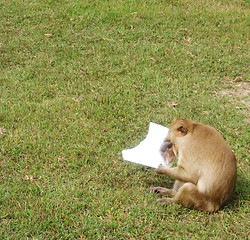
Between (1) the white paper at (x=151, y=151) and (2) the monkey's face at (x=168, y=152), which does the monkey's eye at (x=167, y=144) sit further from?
(1) the white paper at (x=151, y=151)

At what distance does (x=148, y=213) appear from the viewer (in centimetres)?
365

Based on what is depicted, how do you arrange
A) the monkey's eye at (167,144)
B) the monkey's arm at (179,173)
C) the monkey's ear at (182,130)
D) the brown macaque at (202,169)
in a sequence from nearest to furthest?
the brown macaque at (202,169), the monkey's arm at (179,173), the monkey's ear at (182,130), the monkey's eye at (167,144)

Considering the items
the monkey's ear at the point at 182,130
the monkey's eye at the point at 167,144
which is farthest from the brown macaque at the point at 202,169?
the monkey's eye at the point at 167,144

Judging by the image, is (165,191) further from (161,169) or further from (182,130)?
(182,130)

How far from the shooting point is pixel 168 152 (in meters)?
3.94

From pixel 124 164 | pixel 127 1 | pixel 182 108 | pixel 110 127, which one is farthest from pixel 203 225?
pixel 127 1

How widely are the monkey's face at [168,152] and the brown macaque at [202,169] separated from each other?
174 millimetres

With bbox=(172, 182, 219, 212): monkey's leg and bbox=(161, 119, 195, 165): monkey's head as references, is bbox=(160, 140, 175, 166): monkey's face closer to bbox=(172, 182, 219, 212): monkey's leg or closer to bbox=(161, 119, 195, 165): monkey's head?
bbox=(161, 119, 195, 165): monkey's head

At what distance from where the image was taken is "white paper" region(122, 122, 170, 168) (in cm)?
390

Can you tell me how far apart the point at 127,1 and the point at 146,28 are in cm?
131

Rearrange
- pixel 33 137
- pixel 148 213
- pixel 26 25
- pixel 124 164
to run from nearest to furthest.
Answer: pixel 148 213 → pixel 124 164 → pixel 33 137 → pixel 26 25

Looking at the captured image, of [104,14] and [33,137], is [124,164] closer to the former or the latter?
[33,137]

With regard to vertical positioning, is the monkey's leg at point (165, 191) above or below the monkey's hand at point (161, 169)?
below

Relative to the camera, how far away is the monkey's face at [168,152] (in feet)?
12.8
